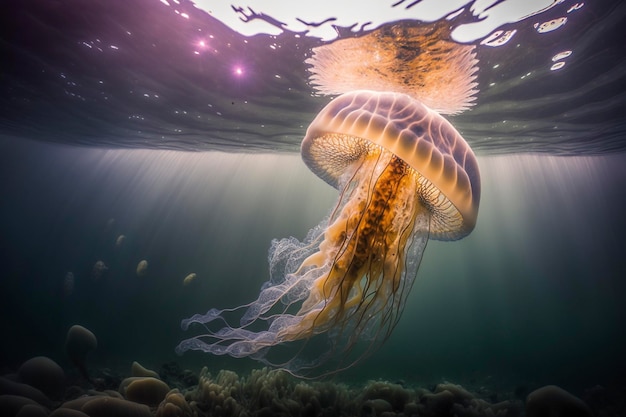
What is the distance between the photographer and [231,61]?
6.40 meters

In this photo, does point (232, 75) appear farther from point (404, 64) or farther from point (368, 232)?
point (368, 232)

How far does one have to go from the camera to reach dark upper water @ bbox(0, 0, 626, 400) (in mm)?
5719

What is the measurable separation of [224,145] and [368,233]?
12.9m


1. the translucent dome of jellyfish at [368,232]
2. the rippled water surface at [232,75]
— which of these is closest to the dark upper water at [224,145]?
the rippled water surface at [232,75]

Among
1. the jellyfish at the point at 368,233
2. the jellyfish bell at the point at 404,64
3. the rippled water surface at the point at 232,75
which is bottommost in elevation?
the jellyfish at the point at 368,233

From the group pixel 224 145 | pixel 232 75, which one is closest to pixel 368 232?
pixel 232 75

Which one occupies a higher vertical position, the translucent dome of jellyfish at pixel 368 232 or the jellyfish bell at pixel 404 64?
the jellyfish bell at pixel 404 64

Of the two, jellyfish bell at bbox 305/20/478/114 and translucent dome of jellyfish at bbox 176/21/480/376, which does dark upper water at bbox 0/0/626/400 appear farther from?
translucent dome of jellyfish at bbox 176/21/480/376

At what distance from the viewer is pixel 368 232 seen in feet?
8.66

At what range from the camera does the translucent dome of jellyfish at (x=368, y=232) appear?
2447mm

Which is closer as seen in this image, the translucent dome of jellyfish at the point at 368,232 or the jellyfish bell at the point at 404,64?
the translucent dome of jellyfish at the point at 368,232

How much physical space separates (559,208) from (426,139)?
44.6 meters

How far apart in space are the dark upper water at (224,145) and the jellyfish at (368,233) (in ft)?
9.98

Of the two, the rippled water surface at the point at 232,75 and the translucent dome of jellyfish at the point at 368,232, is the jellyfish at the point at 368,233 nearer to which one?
the translucent dome of jellyfish at the point at 368,232
